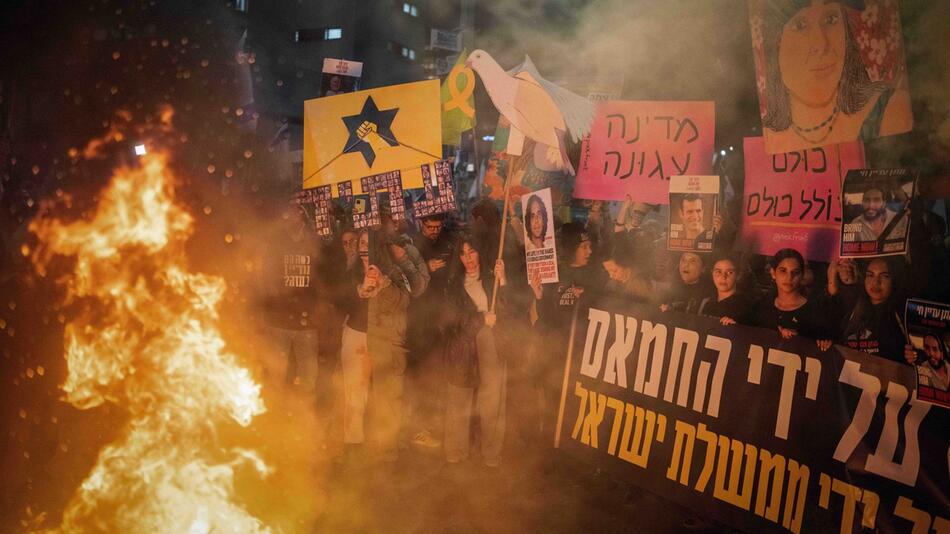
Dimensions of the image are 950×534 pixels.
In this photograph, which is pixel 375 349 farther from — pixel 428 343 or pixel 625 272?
pixel 625 272

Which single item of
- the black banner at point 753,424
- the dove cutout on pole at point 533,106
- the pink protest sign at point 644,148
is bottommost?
the black banner at point 753,424

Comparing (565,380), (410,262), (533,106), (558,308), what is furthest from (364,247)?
(565,380)

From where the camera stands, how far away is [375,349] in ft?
16.6

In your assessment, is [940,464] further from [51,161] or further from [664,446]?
[51,161]

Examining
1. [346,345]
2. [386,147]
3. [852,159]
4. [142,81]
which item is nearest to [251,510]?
[346,345]

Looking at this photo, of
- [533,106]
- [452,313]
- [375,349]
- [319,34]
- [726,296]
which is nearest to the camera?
[726,296]

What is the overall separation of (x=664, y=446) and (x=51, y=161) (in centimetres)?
1105

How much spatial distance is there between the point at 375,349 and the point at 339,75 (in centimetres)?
252

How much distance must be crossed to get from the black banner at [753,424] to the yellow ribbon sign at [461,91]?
5.92ft

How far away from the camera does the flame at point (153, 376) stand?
10.6ft

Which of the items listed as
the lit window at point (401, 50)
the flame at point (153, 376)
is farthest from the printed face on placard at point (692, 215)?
the lit window at point (401, 50)

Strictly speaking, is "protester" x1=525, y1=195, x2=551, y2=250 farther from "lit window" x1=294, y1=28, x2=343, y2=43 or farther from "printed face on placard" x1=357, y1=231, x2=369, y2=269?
"lit window" x1=294, y1=28, x2=343, y2=43

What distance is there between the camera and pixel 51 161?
10.8 meters

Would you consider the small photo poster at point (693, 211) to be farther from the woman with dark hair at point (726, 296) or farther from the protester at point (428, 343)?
the protester at point (428, 343)
